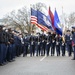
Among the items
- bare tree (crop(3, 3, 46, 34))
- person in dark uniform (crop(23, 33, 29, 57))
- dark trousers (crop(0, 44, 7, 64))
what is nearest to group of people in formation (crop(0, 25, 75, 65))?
person in dark uniform (crop(23, 33, 29, 57))

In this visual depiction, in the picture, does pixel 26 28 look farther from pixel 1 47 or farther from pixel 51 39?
pixel 1 47

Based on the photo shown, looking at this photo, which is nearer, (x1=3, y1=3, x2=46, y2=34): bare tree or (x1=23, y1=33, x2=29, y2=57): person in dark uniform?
(x1=23, y1=33, x2=29, y2=57): person in dark uniform

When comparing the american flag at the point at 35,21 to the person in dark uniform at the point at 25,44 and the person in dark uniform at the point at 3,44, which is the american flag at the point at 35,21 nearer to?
the person in dark uniform at the point at 25,44

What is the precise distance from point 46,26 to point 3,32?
6.46 meters

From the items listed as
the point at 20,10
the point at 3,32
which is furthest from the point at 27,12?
the point at 3,32

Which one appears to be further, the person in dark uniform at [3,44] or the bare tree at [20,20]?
the bare tree at [20,20]

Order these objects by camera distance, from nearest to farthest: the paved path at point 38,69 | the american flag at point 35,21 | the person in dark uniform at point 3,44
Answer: the paved path at point 38,69
the person in dark uniform at point 3,44
the american flag at point 35,21

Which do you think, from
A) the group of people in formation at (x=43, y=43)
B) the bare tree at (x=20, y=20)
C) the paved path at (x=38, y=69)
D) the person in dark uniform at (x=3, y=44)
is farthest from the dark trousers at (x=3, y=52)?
the bare tree at (x=20, y=20)

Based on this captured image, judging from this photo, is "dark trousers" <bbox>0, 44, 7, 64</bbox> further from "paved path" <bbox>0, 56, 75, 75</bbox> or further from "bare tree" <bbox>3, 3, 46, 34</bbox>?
"bare tree" <bbox>3, 3, 46, 34</bbox>

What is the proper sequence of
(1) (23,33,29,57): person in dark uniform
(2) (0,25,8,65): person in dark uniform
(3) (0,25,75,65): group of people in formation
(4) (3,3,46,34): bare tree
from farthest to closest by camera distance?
1. (4) (3,3,46,34): bare tree
2. (1) (23,33,29,57): person in dark uniform
3. (3) (0,25,75,65): group of people in formation
4. (2) (0,25,8,65): person in dark uniform

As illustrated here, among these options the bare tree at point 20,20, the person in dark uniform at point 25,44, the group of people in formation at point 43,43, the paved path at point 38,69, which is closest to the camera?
the paved path at point 38,69

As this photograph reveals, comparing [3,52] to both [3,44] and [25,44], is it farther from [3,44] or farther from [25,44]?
[25,44]

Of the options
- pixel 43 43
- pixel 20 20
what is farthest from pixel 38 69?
pixel 20 20

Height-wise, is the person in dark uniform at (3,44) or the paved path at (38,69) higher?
the person in dark uniform at (3,44)
